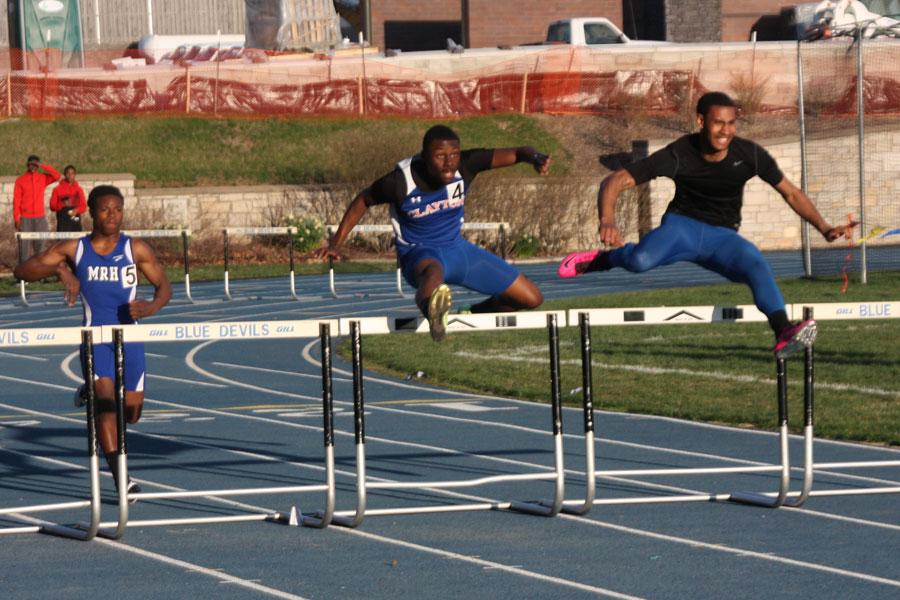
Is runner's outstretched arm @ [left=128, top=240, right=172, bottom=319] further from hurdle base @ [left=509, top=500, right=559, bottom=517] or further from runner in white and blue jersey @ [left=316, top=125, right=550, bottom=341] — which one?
hurdle base @ [left=509, top=500, right=559, bottom=517]

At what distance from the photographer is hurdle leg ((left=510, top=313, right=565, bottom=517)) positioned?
361 inches

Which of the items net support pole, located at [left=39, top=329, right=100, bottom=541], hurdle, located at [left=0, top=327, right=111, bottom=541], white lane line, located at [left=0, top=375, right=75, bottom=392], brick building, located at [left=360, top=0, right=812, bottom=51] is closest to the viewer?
hurdle, located at [left=0, top=327, right=111, bottom=541]

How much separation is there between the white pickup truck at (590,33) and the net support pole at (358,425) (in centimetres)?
3642

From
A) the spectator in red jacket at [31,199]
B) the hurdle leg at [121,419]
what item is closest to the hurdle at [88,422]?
the hurdle leg at [121,419]

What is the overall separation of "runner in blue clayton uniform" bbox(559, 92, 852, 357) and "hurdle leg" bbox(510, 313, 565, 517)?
1.56ft

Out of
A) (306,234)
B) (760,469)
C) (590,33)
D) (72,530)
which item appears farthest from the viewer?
(590,33)

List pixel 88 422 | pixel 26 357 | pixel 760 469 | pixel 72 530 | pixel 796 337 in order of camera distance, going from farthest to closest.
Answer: pixel 26 357 → pixel 760 469 → pixel 72 530 → pixel 796 337 → pixel 88 422

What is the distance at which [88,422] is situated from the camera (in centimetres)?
872

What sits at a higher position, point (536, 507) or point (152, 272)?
point (152, 272)

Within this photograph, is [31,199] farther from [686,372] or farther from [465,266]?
[465,266]

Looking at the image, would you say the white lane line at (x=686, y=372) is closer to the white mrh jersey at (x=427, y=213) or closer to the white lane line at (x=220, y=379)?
the white lane line at (x=220, y=379)

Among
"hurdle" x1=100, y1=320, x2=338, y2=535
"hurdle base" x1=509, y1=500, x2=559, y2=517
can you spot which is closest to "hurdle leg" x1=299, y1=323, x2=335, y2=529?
"hurdle" x1=100, y1=320, x2=338, y2=535

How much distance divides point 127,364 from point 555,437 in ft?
8.57

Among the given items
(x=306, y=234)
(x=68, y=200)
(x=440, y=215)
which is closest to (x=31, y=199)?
(x=68, y=200)
